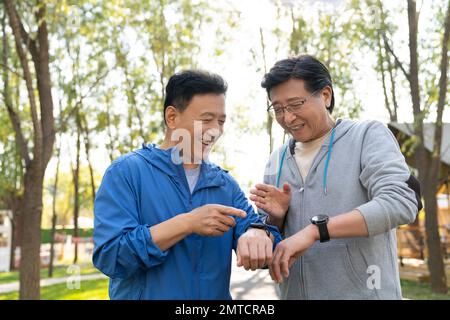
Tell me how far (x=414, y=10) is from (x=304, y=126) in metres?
9.49

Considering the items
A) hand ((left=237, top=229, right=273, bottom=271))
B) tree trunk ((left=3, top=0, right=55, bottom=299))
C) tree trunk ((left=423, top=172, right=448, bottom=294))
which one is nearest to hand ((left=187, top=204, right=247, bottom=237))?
hand ((left=237, top=229, right=273, bottom=271))

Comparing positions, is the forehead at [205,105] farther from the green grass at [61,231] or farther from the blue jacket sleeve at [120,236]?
the green grass at [61,231]

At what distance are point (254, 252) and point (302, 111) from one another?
74cm

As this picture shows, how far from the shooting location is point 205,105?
7.20ft

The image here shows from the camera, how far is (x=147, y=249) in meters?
1.85

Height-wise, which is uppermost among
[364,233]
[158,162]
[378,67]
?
[378,67]

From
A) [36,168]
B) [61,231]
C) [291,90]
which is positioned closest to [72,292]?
[36,168]

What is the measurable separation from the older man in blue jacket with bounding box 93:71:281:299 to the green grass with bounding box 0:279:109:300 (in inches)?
400

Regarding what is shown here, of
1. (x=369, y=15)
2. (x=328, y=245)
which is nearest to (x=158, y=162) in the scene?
(x=328, y=245)

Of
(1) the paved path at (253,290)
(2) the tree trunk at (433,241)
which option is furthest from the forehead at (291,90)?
(2) the tree trunk at (433,241)

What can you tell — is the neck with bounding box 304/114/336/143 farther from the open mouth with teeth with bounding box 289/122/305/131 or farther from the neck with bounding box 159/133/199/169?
the neck with bounding box 159/133/199/169

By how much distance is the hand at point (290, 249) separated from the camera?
1.88 m

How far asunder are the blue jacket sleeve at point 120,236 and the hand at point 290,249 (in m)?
0.43
